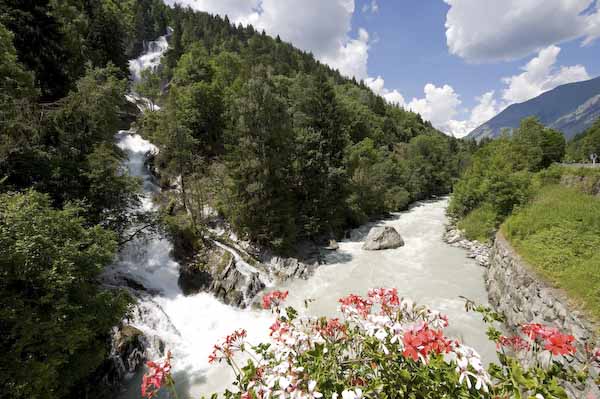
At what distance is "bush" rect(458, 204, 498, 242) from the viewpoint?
16172mm

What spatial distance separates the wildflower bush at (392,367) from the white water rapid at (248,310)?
6.77 m

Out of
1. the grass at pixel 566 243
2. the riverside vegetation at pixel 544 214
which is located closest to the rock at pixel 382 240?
the riverside vegetation at pixel 544 214

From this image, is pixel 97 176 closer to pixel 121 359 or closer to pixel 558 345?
pixel 121 359

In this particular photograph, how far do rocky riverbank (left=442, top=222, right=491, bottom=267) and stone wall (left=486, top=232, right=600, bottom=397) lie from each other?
2.53 meters

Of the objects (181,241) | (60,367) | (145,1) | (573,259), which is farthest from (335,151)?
(145,1)

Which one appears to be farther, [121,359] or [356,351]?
[121,359]

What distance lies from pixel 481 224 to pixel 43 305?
21.9 m

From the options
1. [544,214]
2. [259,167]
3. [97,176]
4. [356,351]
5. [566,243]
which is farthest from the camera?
[259,167]

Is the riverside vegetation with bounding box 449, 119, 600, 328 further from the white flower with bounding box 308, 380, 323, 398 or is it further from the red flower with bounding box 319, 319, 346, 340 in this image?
the white flower with bounding box 308, 380, 323, 398

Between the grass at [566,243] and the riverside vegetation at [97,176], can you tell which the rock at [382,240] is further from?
the grass at [566,243]

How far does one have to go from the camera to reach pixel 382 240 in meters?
17.6

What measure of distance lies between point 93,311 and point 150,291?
5648mm

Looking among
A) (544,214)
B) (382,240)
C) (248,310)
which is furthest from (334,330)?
(382,240)

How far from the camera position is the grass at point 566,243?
673 centimetres
